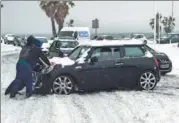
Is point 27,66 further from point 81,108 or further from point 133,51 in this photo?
point 133,51

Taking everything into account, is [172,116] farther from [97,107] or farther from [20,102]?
[20,102]

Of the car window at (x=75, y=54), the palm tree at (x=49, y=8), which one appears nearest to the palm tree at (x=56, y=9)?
the palm tree at (x=49, y=8)

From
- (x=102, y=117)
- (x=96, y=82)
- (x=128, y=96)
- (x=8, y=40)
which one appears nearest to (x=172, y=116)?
(x=102, y=117)

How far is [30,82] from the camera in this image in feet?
36.4

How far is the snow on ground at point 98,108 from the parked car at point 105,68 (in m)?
0.28

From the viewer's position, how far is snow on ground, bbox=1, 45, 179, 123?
813 centimetres

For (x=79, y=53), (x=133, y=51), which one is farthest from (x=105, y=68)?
(x=133, y=51)

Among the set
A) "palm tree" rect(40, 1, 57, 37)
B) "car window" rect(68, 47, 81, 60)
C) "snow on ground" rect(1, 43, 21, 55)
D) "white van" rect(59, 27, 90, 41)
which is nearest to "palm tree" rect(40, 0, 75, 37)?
"palm tree" rect(40, 1, 57, 37)

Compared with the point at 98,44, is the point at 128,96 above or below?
below

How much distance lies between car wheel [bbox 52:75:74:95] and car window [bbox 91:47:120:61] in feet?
3.61

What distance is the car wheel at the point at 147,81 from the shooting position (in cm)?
1212

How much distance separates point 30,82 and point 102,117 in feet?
11.1

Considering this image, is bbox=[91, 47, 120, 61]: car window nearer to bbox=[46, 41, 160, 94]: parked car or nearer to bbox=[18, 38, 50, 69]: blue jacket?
bbox=[46, 41, 160, 94]: parked car

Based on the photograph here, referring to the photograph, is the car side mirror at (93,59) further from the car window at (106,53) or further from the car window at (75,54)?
the car window at (75,54)
